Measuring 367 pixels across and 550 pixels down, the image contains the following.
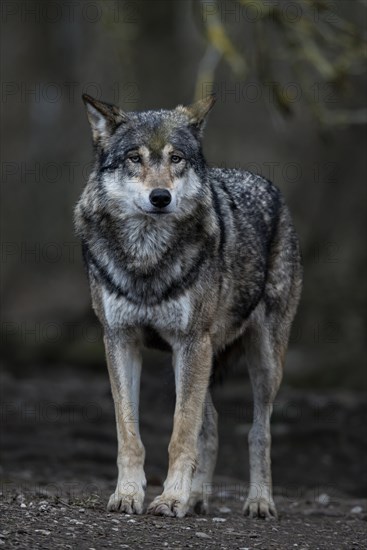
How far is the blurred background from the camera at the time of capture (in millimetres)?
10336

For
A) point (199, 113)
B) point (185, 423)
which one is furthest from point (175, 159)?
point (185, 423)

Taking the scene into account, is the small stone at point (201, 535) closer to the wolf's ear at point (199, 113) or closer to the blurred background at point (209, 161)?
the wolf's ear at point (199, 113)

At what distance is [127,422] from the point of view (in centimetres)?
661

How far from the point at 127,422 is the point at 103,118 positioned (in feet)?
6.12

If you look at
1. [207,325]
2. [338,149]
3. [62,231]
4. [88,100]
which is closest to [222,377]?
[207,325]

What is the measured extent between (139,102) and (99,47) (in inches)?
71.5

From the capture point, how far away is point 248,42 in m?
15.7

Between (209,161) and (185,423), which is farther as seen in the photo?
(209,161)

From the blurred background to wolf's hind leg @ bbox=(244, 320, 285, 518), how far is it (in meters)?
2.11

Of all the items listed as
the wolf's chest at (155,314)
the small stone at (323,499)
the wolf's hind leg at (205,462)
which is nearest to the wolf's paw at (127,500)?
the wolf's hind leg at (205,462)

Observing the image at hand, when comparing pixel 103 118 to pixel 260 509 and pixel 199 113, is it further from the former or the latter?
pixel 260 509

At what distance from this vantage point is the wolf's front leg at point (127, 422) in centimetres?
643

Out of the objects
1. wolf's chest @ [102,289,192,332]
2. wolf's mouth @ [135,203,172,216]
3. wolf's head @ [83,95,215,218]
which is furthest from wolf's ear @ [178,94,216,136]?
wolf's chest @ [102,289,192,332]

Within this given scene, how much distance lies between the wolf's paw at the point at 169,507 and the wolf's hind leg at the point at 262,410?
109 cm
